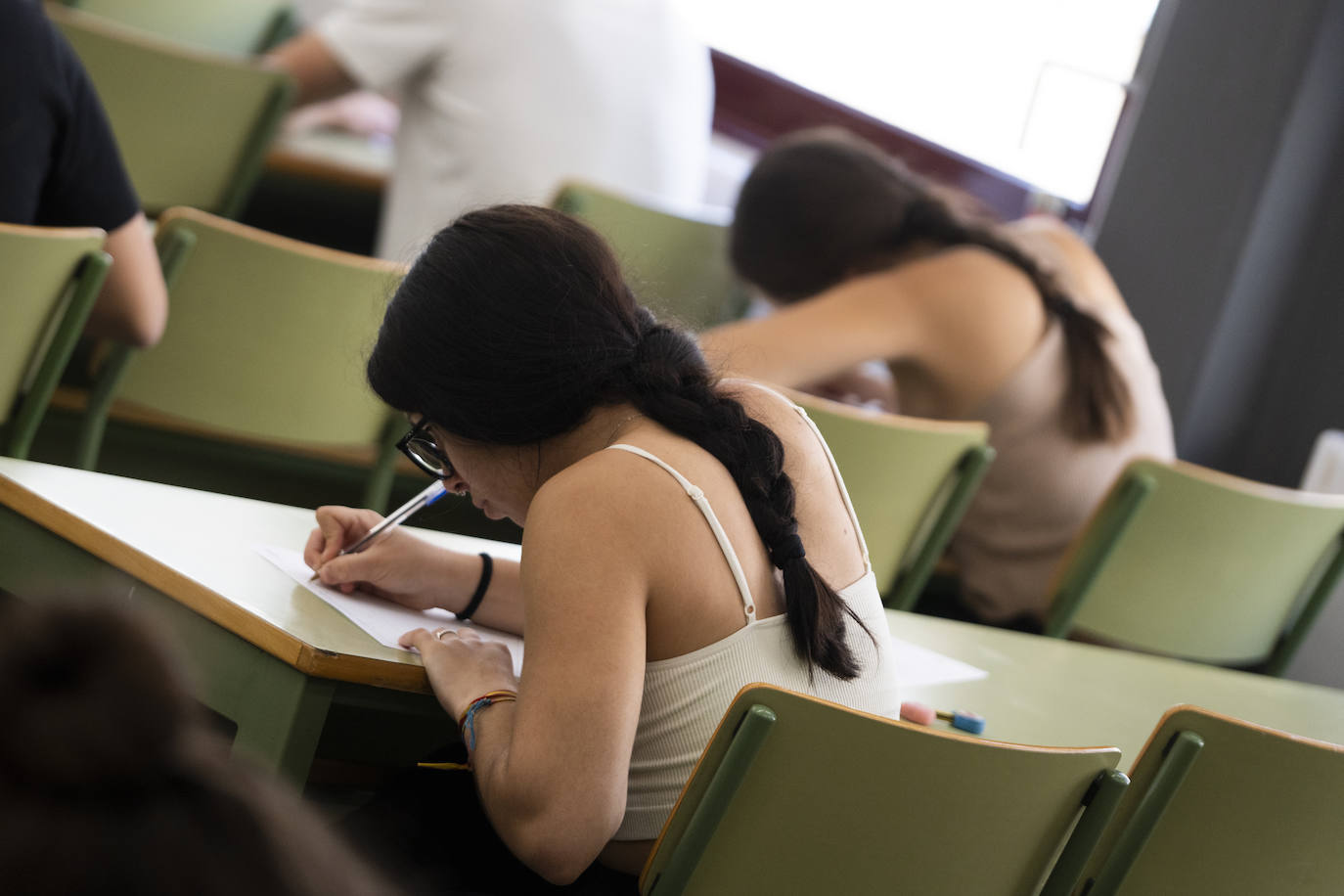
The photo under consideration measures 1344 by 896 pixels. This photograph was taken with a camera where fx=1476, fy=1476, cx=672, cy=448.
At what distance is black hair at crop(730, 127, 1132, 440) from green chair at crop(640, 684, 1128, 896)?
1517mm

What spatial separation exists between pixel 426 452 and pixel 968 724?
0.66m

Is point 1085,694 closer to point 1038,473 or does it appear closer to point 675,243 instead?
point 1038,473

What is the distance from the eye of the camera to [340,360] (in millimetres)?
2395

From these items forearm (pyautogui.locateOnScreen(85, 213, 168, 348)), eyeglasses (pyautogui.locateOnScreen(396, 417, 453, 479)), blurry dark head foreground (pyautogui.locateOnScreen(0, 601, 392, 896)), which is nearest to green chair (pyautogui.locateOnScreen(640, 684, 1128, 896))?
eyeglasses (pyautogui.locateOnScreen(396, 417, 453, 479))

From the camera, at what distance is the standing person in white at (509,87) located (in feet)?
10.3

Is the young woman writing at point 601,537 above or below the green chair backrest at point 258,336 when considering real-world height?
above

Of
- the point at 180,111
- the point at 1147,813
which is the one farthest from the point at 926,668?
the point at 180,111

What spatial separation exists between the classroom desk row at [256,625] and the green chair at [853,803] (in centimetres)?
32

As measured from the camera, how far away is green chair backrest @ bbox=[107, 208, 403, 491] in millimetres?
2266

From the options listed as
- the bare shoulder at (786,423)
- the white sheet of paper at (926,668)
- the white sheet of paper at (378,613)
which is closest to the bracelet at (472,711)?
the white sheet of paper at (378,613)

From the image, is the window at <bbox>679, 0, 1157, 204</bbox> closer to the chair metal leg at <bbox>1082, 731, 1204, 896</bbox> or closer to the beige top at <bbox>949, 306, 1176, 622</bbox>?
the beige top at <bbox>949, 306, 1176, 622</bbox>

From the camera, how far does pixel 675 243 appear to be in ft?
10.7

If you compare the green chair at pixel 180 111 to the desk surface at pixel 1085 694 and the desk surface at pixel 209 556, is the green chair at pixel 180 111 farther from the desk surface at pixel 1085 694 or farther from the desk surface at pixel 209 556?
the desk surface at pixel 1085 694

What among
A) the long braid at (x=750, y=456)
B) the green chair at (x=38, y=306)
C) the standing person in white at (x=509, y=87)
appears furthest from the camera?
the standing person in white at (x=509, y=87)
